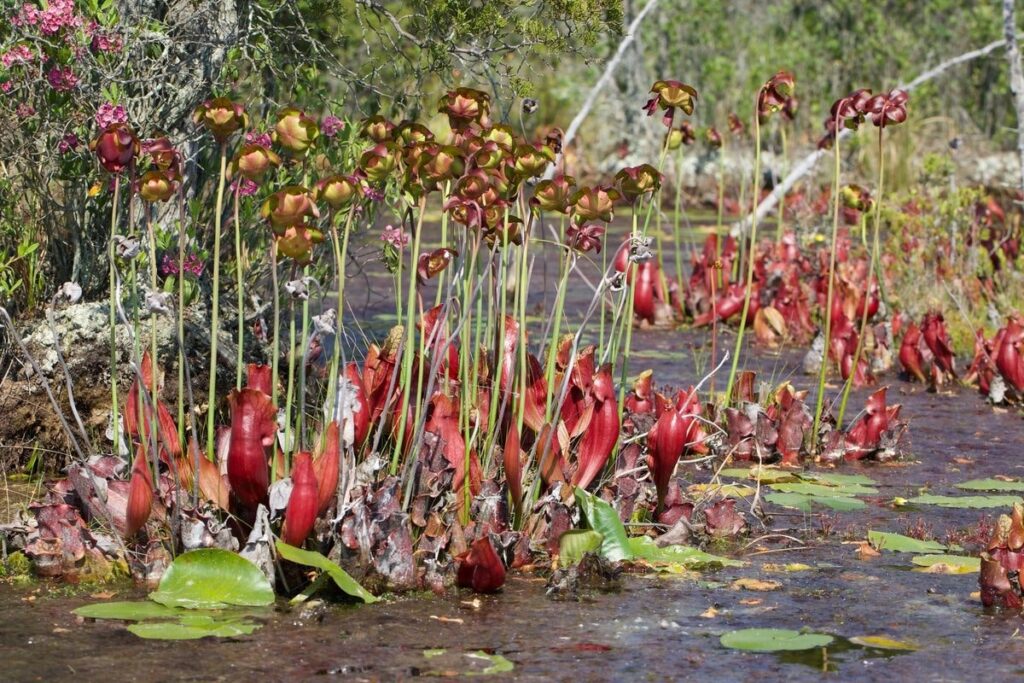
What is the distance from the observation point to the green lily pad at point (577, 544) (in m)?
3.76

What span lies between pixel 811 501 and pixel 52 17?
273 cm

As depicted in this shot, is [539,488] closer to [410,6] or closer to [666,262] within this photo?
[410,6]

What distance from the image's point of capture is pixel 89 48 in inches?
188

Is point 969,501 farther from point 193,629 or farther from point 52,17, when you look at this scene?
point 52,17

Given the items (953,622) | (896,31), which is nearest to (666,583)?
(953,622)

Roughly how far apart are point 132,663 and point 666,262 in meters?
8.69

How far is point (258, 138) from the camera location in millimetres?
4902

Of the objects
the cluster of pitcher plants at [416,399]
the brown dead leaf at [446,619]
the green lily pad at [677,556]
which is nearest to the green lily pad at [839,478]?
the cluster of pitcher plants at [416,399]

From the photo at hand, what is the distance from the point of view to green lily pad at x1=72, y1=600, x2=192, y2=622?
11.2 ft

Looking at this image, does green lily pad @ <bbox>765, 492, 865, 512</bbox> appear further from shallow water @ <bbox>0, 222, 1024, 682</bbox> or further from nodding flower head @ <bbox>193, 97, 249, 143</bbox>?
nodding flower head @ <bbox>193, 97, 249, 143</bbox>

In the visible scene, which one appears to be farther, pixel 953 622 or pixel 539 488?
pixel 539 488

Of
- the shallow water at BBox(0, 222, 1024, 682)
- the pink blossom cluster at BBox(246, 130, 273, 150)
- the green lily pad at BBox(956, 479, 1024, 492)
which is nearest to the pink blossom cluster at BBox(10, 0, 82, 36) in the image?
the pink blossom cluster at BBox(246, 130, 273, 150)

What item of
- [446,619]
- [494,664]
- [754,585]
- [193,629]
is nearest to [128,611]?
[193,629]

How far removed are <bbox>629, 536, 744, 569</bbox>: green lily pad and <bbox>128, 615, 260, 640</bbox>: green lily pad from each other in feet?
3.59
